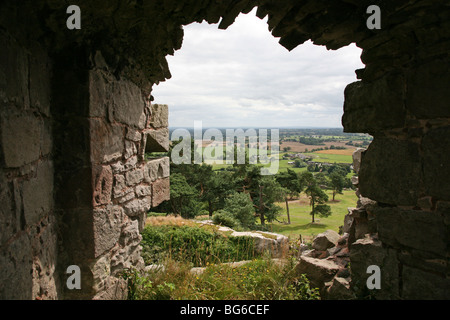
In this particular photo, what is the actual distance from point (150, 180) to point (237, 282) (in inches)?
70.9

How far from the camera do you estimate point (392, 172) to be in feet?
8.21

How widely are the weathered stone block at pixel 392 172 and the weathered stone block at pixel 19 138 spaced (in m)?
2.86

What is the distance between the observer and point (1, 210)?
1589mm

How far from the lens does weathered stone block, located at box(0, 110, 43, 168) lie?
64.5 inches

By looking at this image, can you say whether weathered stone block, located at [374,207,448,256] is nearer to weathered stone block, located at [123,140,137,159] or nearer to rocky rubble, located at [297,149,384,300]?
rocky rubble, located at [297,149,384,300]

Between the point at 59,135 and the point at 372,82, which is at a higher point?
the point at 372,82

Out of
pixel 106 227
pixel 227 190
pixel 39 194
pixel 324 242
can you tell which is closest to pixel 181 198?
pixel 227 190

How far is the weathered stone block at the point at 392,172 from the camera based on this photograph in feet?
7.77

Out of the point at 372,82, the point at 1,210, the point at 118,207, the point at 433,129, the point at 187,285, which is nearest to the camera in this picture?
the point at 1,210

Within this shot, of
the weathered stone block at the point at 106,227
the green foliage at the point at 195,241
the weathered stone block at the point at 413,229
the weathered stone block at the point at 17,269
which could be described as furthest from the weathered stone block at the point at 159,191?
the green foliage at the point at 195,241

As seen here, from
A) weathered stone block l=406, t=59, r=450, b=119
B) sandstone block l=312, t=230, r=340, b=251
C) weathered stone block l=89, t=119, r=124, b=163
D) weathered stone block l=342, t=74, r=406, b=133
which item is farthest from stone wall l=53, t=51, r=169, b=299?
sandstone block l=312, t=230, r=340, b=251
